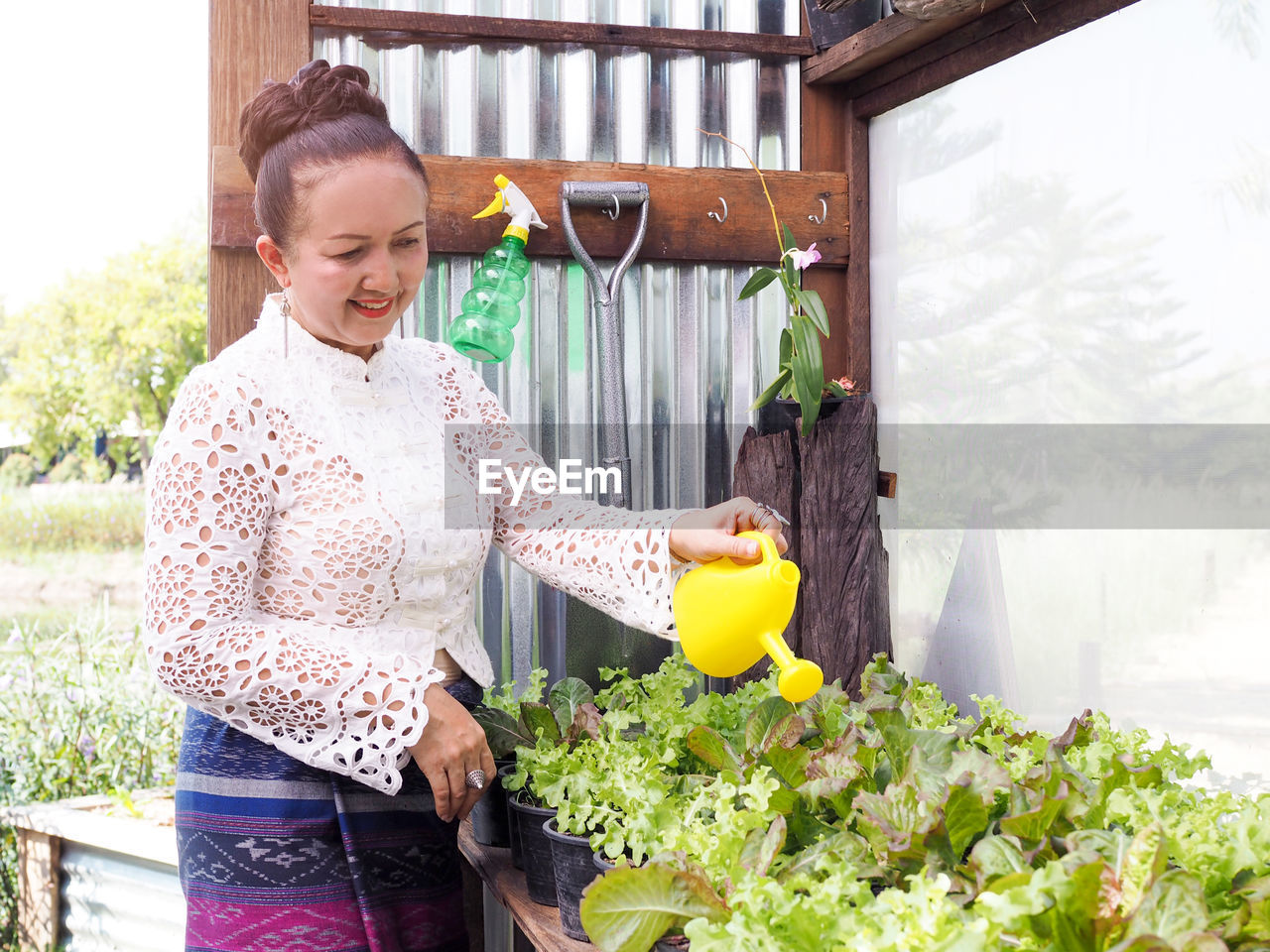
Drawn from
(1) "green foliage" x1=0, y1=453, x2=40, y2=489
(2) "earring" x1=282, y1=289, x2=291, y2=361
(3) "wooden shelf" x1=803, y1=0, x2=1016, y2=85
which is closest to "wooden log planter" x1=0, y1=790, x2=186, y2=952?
(2) "earring" x1=282, y1=289, x2=291, y2=361

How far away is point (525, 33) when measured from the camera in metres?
2.16

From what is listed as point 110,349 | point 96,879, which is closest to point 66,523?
point 110,349

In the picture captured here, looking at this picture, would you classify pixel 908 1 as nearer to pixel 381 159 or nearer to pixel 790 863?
pixel 381 159

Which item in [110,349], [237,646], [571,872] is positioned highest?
[110,349]

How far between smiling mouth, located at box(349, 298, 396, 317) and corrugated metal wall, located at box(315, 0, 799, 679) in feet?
2.51

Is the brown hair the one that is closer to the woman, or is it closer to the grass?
the woman

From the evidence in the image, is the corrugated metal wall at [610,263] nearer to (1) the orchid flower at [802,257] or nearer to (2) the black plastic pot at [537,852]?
(1) the orchid flower at [802,257]

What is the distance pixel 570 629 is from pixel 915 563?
0.70 m

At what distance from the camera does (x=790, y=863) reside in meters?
1.01

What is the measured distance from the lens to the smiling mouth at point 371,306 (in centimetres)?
136

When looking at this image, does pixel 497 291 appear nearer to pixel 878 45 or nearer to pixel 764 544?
pixel 878 45

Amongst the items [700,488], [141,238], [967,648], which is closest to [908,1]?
[700,488]

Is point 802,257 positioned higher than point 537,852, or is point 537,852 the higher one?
point 802,257

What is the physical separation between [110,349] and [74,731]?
7.09m
